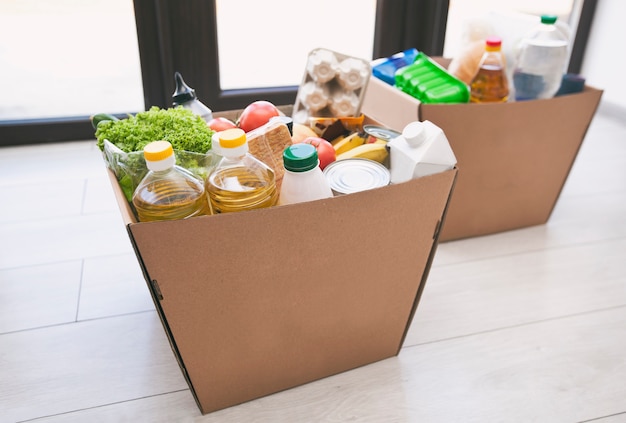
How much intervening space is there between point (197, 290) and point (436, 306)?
484 mm

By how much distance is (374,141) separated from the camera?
78 centimetres

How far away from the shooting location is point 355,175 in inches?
26.9

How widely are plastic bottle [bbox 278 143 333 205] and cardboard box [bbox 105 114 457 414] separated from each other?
0.03 m

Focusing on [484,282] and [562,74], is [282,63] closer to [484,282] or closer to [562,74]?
[562,74]

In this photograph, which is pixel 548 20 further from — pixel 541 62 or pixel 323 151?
pixel 323 151

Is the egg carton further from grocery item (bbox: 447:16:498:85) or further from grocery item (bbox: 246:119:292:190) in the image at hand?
grocery item (bbox: 447:16:498:85)

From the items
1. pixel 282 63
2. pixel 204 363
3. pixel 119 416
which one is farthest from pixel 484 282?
pixel 282 63

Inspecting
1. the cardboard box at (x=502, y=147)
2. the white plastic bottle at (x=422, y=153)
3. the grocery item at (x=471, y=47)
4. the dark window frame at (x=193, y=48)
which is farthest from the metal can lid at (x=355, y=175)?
the dark window frame at (x=193, y=48)

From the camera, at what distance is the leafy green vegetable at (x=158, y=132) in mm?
648

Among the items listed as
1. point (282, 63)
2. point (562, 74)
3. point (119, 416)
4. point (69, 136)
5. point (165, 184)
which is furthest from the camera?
point (282, 63)

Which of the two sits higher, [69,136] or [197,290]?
[197,290]

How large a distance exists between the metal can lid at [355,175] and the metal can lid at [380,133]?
0.09 m

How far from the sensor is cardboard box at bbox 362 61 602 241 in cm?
96

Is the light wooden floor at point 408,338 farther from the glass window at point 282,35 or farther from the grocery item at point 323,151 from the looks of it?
the glass window at point 282,35
